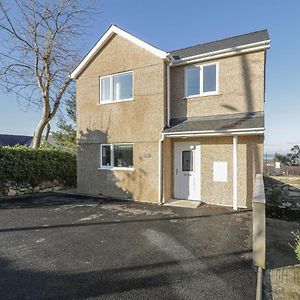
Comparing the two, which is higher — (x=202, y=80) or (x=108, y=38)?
(x=108, y=38)

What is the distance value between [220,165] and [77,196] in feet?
24.3

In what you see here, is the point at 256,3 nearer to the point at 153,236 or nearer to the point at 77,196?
the point at 153,236

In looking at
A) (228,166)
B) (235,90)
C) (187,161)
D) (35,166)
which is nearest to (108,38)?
(235,90)

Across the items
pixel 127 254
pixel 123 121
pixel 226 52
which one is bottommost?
pixel 127 254

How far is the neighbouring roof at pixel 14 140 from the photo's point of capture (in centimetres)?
4228

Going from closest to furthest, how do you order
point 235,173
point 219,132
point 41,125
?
point 219,132
point 235,173
point 41,125

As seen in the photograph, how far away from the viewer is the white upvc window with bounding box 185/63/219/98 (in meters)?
10.5

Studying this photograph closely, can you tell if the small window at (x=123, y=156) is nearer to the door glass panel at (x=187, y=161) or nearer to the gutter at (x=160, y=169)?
the gutter at (x=160, y=169)

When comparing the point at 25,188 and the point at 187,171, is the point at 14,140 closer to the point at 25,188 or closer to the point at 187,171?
the point at 25,188

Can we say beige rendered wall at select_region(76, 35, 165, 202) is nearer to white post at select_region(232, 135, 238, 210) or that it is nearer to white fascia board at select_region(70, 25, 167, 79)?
white fascia board at select_region(70, 25, 167, 79)

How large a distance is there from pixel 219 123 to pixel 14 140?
43672 mm

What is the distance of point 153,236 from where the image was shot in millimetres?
6520

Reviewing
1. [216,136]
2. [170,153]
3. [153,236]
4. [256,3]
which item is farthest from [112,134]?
[256,3]

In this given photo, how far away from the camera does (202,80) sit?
35.2 ft
